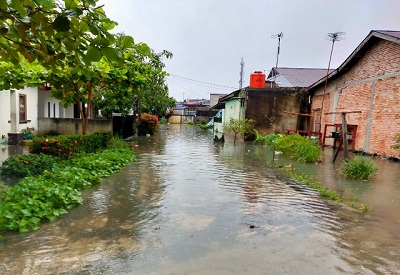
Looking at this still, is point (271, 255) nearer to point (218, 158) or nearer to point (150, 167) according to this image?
point (150, 167)

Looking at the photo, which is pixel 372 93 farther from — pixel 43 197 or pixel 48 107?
pixel 48 107

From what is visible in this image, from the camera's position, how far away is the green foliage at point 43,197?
4324mm

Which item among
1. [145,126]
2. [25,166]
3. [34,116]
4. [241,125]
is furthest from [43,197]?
[145,126]

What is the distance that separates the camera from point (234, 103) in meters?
24.1

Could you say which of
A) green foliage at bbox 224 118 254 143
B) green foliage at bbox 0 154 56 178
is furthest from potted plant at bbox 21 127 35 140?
green foliage at bbox 224 118 254 143

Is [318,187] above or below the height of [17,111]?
below

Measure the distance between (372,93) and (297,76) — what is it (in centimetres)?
1499

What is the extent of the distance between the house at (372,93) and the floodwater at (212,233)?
19.9ft

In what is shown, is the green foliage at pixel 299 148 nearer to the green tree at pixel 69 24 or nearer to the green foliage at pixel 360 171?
the green foliage at pixel 360 171

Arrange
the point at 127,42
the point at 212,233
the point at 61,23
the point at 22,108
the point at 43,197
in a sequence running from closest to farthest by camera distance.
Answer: the point at 61,23 → the point at 127,42 → the point at 212,233 → the point at 43,197 → the point at 22,108

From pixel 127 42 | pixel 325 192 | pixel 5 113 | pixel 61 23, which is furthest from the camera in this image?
pixel 5 113

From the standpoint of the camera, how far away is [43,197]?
509cm

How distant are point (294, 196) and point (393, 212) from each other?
1.76 m

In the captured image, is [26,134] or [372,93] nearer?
[372,93]
